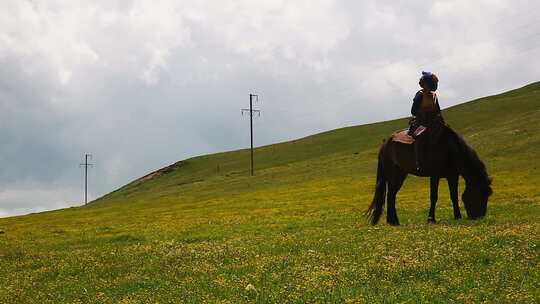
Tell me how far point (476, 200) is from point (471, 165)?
135 cm

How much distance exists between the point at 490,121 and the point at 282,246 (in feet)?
292

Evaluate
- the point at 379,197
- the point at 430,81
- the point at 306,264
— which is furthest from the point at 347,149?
the point at 306,264

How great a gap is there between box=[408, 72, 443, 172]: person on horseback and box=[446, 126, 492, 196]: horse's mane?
730 mm

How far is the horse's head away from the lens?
2159cm

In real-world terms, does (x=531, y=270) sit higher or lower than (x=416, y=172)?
lower

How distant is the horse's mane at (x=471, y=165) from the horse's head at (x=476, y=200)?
128 millimetres

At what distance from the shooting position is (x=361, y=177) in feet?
220

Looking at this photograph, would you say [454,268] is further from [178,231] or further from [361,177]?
[361,177]

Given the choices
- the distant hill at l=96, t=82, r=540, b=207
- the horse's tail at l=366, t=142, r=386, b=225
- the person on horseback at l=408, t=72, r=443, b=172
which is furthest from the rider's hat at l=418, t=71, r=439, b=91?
the distant hill at l=96, t=82, r=540, b=207

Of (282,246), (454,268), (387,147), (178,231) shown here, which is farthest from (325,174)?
(454,268)

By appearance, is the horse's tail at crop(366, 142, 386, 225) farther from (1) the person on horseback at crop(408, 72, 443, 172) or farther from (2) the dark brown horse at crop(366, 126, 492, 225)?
(1) the person on horseback at crop(408, 72, 443, 172)

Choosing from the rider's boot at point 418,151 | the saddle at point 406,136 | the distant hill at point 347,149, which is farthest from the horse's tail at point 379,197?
the distant hill at point 347,149

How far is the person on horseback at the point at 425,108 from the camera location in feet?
72.0

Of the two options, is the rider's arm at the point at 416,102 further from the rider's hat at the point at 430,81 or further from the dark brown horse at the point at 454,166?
the dark brown horse at the point at 454,166
